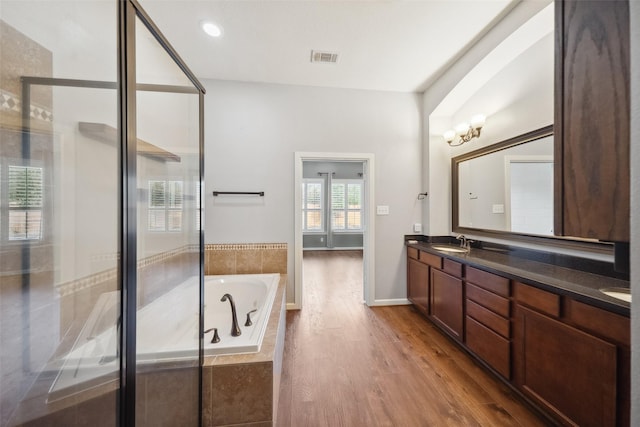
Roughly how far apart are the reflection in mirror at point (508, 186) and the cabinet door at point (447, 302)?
2.48 feet

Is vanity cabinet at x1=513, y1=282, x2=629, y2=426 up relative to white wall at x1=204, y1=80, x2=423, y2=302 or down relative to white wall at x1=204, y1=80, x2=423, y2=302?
down

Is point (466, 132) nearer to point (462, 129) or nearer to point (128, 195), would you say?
point (462, 129)

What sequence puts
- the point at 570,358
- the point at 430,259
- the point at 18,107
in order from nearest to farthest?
the point at 18,107 < the point at 570,358 < the point at 430,259

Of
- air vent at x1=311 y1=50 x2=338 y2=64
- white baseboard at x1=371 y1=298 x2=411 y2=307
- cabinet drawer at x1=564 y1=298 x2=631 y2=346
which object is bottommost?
white baseboard at x1=371 y1=298 x2=411 y2=307

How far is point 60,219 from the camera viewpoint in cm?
80

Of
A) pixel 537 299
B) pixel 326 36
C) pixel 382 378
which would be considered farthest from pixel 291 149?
pixel 537 299

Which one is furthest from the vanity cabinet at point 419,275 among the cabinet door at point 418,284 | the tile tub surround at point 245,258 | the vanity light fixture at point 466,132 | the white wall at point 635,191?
the white wall at point 635,191

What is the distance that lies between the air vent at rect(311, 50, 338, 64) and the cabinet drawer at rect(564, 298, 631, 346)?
2.59 metres

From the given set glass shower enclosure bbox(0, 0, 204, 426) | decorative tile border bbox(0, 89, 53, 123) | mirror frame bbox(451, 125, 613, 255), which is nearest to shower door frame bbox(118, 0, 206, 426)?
glass shower enclosure bbox(0, 0, 204, 426)

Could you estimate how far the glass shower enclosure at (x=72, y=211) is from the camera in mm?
714

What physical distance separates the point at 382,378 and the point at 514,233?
1738mm

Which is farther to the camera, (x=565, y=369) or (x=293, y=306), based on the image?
(x=293, y=306)

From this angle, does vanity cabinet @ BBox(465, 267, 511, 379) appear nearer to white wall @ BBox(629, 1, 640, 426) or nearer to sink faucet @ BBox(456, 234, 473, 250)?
sink faucet @ BBox(456, 234, 473, 250)

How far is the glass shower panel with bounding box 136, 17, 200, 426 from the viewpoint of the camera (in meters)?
0.95
